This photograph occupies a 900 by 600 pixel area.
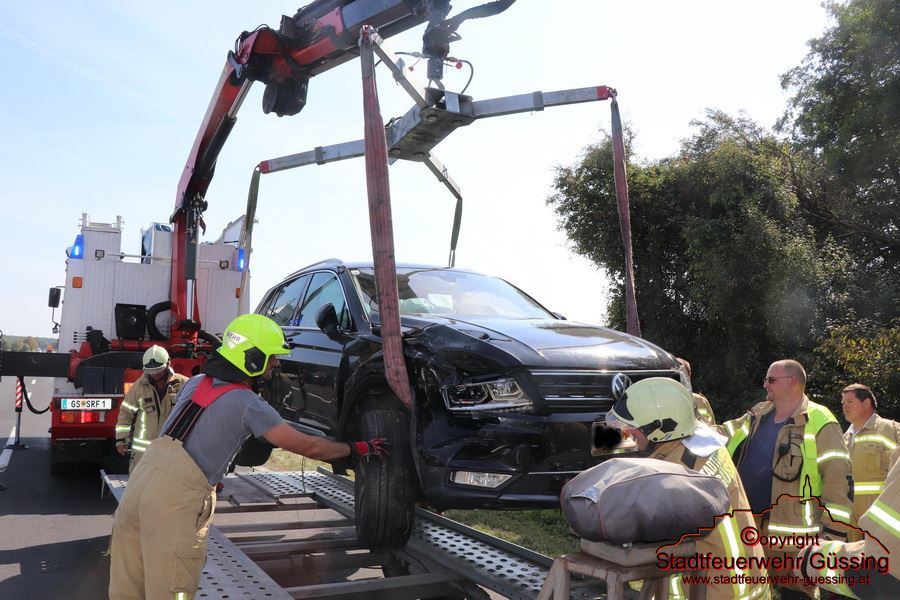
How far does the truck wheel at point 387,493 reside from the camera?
12.0ft

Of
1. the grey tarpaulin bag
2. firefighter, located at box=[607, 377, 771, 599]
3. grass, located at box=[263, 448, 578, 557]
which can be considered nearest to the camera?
the grey tarpaulin bag

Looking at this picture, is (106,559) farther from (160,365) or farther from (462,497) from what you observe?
(462,497)

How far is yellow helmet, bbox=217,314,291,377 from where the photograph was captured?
3.04 metres

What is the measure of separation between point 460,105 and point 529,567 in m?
2.83

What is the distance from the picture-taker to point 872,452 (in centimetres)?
484

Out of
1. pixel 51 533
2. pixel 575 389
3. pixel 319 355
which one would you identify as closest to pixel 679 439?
pixel 575 389

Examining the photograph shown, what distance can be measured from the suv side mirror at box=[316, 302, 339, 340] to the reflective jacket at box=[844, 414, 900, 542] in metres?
3.60

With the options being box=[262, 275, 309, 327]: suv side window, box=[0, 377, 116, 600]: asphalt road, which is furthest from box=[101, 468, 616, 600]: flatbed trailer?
box=[262, 275, 309, 327]: suv side window

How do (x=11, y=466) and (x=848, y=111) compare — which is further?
(x=848, y=111)

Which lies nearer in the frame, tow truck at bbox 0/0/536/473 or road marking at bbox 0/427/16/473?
tow truck at bbox 0/0/536/473

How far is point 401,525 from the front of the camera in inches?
146

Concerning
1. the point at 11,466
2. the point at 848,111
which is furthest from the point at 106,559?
the point at 848,111

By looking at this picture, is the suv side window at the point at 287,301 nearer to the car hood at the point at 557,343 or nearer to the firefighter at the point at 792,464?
the car hood at the point at 557,343

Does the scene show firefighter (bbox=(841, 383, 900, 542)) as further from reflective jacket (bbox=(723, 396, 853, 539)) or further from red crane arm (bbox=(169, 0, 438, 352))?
red crane arm (bbox=(169, 0, 438, 352))
